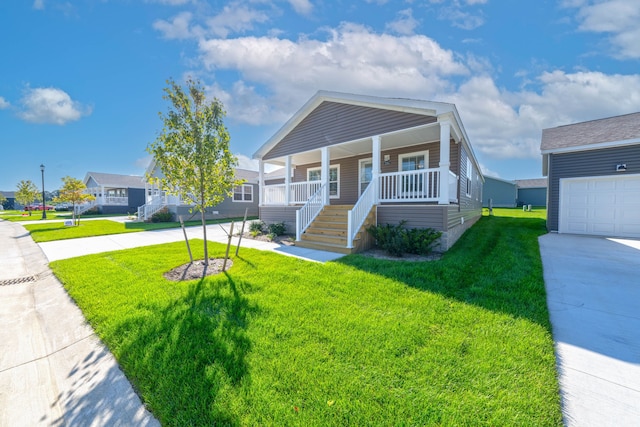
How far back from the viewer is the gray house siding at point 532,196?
101 ft

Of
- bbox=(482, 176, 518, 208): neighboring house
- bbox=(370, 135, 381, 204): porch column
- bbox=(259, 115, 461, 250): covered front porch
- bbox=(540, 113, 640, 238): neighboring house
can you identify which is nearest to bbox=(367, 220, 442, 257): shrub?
bbox=(259, 115, 461, 250): covered front porch

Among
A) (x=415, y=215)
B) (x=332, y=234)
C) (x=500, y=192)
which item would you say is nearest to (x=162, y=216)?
(x=332, y=234)

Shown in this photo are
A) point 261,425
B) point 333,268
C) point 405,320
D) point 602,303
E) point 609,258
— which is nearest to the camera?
point 261,425

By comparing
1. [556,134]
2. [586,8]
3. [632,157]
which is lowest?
[632,157]

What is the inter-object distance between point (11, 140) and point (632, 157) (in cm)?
4869

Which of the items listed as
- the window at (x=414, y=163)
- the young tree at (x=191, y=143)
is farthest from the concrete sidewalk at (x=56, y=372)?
the window at (x=414, y=163)

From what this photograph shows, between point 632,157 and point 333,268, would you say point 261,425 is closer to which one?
point 333,268

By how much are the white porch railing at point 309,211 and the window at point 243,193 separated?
12.9m

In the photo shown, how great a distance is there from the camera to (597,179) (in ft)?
29.8

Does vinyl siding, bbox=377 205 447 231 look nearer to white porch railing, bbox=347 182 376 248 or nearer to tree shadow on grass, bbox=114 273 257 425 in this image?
white porch railing, bbox=347 182 376 248

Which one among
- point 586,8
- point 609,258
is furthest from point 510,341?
point 586,8

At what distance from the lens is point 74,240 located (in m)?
9.63

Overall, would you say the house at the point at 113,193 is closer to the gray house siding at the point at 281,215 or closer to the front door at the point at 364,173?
the gray house siding at the point at 281,215

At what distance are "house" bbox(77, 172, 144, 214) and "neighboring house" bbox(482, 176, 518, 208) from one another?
41.5 m
